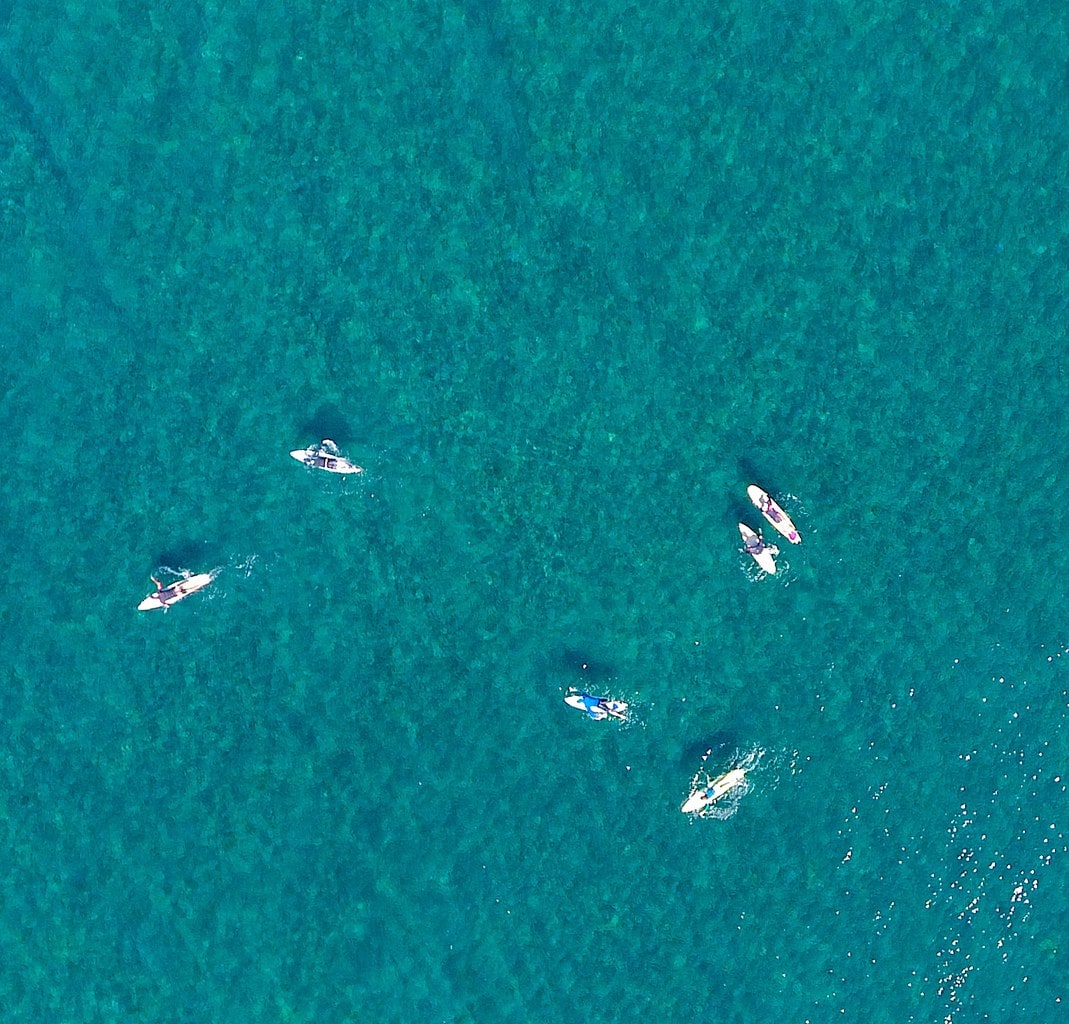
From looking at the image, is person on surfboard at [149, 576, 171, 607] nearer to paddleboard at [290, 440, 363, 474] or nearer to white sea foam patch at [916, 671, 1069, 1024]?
paddleboard at [290, 440, 363, 474]

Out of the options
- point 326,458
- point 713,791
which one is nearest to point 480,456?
point 326,458

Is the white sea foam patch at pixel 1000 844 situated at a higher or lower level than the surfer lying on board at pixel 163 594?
higher

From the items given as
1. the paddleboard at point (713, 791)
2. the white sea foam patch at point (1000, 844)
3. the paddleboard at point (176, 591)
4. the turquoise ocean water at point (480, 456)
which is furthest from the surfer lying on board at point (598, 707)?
the paddleboard at point (176, 591)

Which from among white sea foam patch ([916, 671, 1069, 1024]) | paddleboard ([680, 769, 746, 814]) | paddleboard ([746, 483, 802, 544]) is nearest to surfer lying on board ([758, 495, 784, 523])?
paddleboard ([746, 483, 802, 544])

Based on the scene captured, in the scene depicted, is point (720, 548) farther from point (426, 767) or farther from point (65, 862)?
point (65, 862)

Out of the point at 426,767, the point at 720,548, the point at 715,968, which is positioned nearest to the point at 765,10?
the point at 720,548

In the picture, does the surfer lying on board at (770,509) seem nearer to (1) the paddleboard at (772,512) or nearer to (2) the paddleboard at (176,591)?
(1) the paddleboard at (772,512)

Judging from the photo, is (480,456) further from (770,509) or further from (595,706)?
(770,509)
